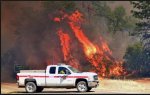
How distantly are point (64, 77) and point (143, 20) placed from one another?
20999 millimetres

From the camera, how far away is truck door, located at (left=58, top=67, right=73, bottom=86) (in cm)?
2703

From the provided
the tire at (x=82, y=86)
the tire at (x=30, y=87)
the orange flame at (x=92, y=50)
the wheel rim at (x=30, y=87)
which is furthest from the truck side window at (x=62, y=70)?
the orange flame at (x=92, y=50)

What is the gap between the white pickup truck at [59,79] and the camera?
2697 cm

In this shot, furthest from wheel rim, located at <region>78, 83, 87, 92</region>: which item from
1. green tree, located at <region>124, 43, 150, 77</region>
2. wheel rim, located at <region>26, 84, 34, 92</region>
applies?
green tree, located at <region>124, 43, 150, 77</region>

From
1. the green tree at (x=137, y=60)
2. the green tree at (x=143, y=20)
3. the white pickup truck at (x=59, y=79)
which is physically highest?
the green tree at (x=143, y=20)

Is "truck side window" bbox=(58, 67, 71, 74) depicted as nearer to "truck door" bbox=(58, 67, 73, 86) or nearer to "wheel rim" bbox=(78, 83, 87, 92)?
"truck door" bbox=(58, 67, 73, 86)

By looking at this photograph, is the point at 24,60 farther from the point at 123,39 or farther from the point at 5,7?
the point at 123,39

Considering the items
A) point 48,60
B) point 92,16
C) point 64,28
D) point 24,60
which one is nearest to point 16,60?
point 24,60

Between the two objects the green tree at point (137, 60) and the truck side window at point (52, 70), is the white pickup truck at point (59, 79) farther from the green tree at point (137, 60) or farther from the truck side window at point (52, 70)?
the green tree at point (137, 60)

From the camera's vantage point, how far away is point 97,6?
161 ft

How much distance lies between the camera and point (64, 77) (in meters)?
27.2

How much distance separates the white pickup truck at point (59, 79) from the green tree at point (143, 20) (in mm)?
19184

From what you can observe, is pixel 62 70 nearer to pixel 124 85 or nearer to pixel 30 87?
pixel 30 87

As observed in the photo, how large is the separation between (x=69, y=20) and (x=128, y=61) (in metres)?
9.33
